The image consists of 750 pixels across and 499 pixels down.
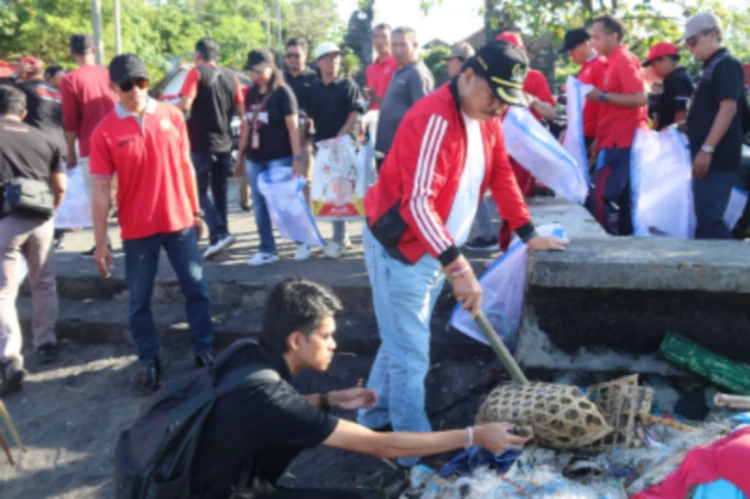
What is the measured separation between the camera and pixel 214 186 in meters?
6.43

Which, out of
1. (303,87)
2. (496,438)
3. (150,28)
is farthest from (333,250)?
(150,28)

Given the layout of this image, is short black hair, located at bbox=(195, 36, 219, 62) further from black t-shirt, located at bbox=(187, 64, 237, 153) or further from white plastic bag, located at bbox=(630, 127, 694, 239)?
white plastic bag, located at bbox=(630, 127, 694, 239)

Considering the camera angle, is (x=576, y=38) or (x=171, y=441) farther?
(x=576, y=38)

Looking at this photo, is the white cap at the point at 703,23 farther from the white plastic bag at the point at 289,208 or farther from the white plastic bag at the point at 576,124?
the white plastic bag at the point at 289,208

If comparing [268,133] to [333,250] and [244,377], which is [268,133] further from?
[244,377]

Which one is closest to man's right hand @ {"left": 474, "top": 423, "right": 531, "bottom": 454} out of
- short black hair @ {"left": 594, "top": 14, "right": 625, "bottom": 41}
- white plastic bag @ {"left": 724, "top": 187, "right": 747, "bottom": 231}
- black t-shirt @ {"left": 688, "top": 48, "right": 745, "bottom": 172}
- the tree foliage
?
black t-shirt @ {"left": 688, "top": 48, "right": 745, "bottom": 172}

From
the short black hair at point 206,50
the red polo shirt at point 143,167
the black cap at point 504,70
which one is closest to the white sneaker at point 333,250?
the red polo shirt at point 143,167

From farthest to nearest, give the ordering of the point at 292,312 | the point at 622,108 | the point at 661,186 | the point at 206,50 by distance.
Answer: the point at 206,50, the point at 622,108, the point at 661,186, the point at 292,312

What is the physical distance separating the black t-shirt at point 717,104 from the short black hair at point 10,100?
178 inches

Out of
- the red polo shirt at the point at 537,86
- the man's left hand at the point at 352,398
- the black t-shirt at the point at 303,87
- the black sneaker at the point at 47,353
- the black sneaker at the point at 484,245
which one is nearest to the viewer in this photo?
the man's left hand at the point at 352,398

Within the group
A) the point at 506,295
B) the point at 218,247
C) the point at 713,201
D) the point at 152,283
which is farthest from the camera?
the point at 218,247

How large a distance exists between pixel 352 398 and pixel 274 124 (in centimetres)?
359

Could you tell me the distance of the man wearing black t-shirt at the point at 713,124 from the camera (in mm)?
4512

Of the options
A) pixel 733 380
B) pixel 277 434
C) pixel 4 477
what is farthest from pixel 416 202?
pixel 4 477
